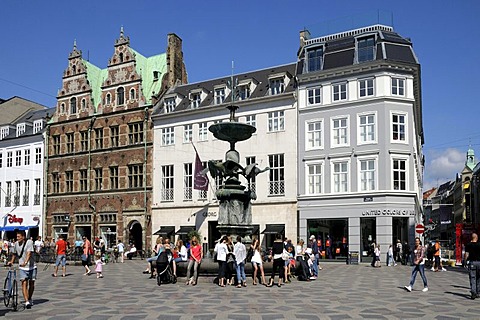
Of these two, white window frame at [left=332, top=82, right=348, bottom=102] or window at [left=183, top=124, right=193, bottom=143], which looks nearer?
white window frame at [left=332, top=82, right=348, bottom=102]

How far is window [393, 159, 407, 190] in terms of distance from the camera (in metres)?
38.2

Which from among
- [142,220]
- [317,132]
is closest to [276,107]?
[317,132]

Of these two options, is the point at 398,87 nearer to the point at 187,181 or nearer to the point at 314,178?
the point at 314,178

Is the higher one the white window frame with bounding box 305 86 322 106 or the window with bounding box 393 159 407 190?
the white window frame with bounding box 305 86 322 106

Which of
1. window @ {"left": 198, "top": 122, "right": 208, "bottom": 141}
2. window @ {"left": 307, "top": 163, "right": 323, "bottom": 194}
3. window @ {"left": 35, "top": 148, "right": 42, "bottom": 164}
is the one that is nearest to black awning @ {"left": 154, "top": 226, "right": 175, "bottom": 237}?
window @ {"left": 198, "top": 122, "right": 208, "bottom": 141}

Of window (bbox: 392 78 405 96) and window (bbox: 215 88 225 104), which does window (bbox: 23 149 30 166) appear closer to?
window (bbox: 215 88 225 104)

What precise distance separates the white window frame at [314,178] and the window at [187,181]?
9.84 meters

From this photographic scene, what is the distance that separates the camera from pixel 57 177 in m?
53.7

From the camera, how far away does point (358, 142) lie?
129 ft

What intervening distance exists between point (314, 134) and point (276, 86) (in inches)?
203

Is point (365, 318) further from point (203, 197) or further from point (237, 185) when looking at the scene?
point (203, 197)

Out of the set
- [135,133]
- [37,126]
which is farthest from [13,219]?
[135,133]

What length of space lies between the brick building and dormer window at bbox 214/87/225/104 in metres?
5.52

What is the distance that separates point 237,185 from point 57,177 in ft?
116
